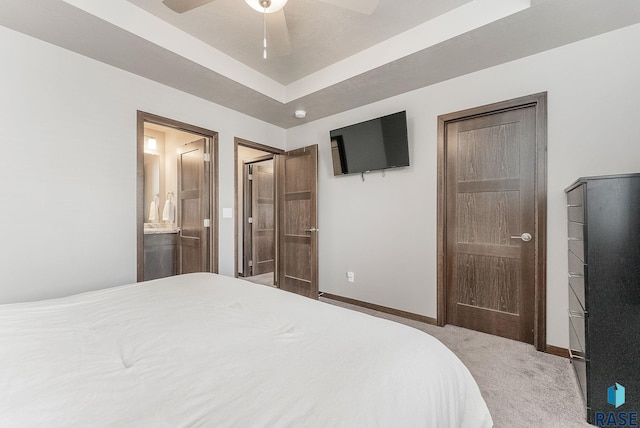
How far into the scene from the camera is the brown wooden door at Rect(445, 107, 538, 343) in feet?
7.95

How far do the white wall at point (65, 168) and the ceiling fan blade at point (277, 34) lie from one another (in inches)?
60.5

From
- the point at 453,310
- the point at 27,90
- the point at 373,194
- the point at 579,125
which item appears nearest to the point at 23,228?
the point at 27,90

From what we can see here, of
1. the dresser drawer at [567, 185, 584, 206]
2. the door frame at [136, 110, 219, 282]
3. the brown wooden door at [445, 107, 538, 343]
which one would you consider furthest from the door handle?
the door frame at [136, 110, 219, 282]

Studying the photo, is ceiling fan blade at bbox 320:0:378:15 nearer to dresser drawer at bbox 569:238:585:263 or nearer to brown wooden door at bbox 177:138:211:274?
dresser drawer at bbox 569:238:585:263

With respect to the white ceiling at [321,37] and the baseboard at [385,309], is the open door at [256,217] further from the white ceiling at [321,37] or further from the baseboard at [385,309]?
the white ceiling at [321,37]

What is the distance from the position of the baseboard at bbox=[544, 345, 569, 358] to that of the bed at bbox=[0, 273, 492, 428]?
1.83 meters

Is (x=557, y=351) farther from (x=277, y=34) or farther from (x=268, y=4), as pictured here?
(x=268, y=4)

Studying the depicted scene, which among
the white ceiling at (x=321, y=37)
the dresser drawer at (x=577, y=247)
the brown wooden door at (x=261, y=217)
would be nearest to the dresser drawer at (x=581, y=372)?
the dresser drawer at (x=577, y=247)

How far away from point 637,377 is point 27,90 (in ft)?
14.1

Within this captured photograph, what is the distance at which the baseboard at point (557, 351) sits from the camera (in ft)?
7.22

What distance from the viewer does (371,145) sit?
3.23 meters

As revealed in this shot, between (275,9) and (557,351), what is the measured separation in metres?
3.32

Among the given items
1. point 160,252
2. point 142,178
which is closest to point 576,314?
point 142,178

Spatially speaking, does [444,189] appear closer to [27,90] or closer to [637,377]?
[637,377]
